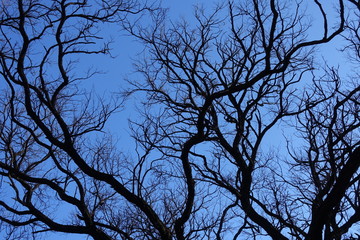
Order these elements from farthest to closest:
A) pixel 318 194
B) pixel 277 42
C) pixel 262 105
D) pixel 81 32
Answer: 1. pixel 262 105
2. pixel 277 42
3. pixel 81 32
4. pixel 318 194

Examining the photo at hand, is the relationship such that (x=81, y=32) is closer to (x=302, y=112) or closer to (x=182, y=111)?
(x=182, y=111)

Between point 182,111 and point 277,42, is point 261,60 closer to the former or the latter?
point 277,42

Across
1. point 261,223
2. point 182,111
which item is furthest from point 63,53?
point 261,223

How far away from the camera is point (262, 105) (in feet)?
34.3

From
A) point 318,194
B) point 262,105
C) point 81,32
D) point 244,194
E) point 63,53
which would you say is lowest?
point 318,194

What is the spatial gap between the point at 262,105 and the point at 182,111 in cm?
192

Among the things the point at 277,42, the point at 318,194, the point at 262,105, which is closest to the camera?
the point at 318,194

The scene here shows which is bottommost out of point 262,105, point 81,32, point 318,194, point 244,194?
point 318,194

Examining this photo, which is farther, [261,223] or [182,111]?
[182,111]

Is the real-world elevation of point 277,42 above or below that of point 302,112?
above

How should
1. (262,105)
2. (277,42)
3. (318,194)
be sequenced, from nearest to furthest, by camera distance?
1. (318,194)
2. (277,42)
3. (262,105)

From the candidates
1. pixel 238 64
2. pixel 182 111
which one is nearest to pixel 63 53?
pixel 182 111

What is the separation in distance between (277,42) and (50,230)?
616cm

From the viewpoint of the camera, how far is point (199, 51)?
1083 centimetres
